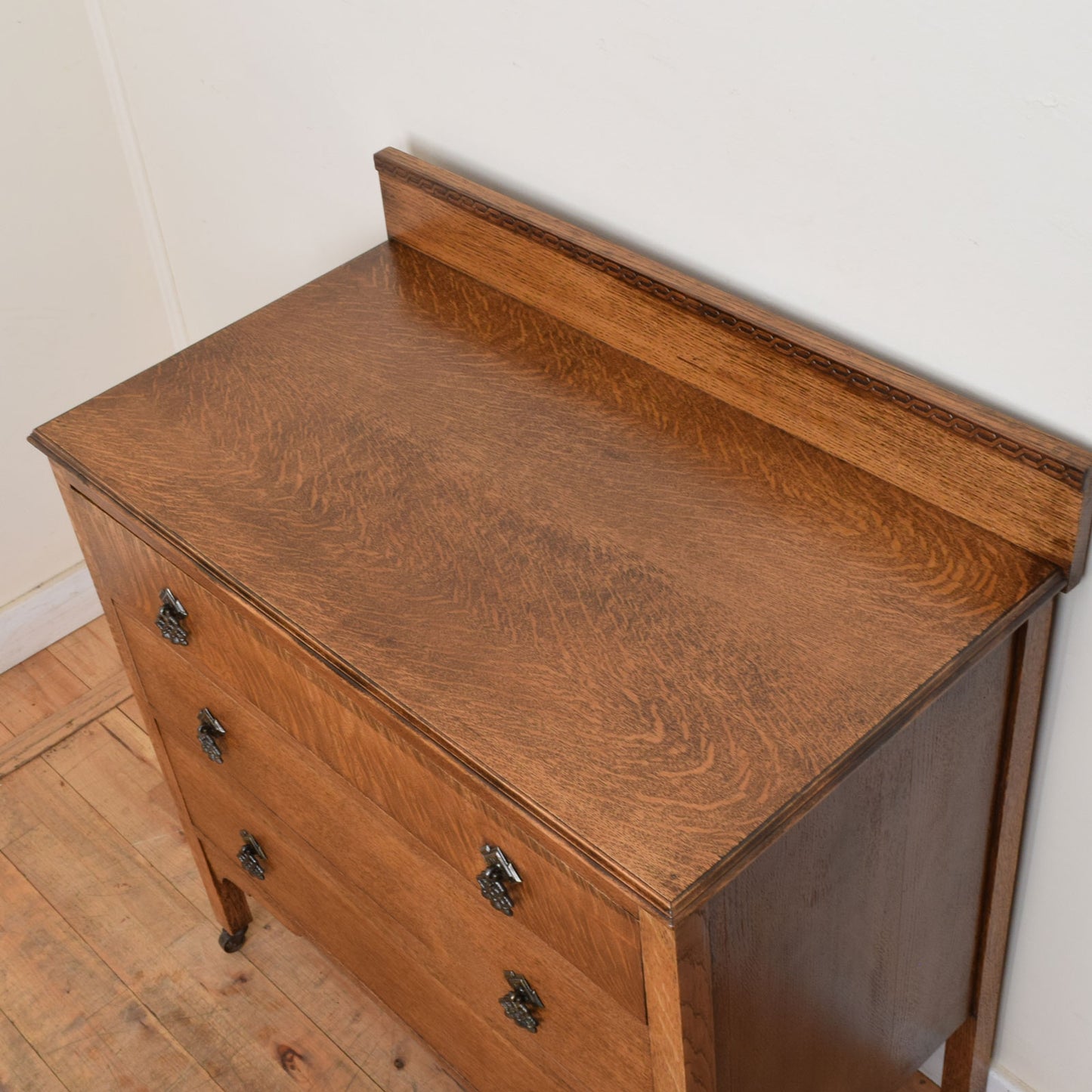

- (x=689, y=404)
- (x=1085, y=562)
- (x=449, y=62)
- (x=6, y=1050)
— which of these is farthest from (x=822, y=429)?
(x=6, y=1050)

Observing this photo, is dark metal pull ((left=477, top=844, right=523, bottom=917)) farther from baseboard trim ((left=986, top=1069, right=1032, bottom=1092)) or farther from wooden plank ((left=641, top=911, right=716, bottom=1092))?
baseboard trim ((left=986, top=1069, right=1032, bottom=1092))

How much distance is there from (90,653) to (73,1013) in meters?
0.75

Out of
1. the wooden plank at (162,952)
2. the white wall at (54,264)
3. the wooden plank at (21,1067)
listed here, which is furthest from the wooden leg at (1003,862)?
the white wall at (54,264)

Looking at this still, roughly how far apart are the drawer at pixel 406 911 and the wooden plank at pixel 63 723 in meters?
0.70

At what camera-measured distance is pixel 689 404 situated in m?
1.29

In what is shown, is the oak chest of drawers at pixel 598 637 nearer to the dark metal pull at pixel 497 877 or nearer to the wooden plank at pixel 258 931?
the dark metal pull at pixel 497 877

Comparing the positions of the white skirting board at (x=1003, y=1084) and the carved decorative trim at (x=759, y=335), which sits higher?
the carved decorative trim at (x=759, y=335)

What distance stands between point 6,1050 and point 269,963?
36cm

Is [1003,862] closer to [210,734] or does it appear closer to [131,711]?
[210,734]

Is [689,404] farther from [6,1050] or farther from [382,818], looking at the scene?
[6,1050]

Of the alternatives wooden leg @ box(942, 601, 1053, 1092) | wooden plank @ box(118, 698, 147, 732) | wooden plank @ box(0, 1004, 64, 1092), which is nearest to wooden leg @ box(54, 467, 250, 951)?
wooden plank @ box(0, 1004, 64, 1092)

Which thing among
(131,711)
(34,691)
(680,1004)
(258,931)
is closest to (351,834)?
(680,1004)

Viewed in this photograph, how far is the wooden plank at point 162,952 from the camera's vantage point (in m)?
1.78

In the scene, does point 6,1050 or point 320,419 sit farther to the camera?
point 6,1050
